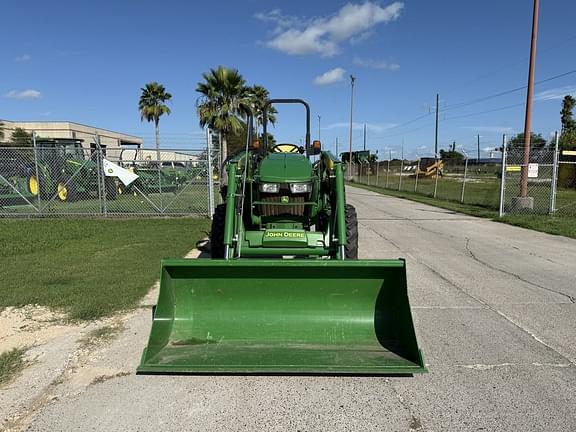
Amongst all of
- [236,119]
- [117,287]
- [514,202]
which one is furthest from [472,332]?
[236,119]

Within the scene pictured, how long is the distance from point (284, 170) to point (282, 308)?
78.5 inches

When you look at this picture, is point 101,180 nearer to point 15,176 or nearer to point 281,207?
point 15,176

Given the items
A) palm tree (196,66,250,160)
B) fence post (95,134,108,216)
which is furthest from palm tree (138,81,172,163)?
fence post (95,134,108,216)

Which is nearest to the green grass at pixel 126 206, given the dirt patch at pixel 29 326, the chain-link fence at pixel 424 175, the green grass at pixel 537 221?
the dirt patch at pixel 29 326

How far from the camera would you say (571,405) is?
304cm

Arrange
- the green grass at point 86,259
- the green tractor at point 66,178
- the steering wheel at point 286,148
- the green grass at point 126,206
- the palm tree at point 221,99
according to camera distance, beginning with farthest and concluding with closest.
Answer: the palm tree at point 221,99 < the green tractor at point 66,178 < the green grass at point 126,206 < the steering wheel at point 286,148 < the green grass at point 86,259

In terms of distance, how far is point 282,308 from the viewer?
12.9ft

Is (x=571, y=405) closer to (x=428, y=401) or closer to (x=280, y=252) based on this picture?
(x=428, y=401)

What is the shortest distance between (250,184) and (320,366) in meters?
2.88

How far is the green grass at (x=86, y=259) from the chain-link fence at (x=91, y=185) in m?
0.89

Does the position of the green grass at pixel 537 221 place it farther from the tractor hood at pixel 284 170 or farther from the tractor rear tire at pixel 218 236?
the tractor rear tire at pixel 218 236

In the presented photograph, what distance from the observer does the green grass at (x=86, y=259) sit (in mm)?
5211

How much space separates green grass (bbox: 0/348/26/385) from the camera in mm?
3441

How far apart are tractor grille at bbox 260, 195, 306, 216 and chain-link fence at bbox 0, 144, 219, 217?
21.3 ft
